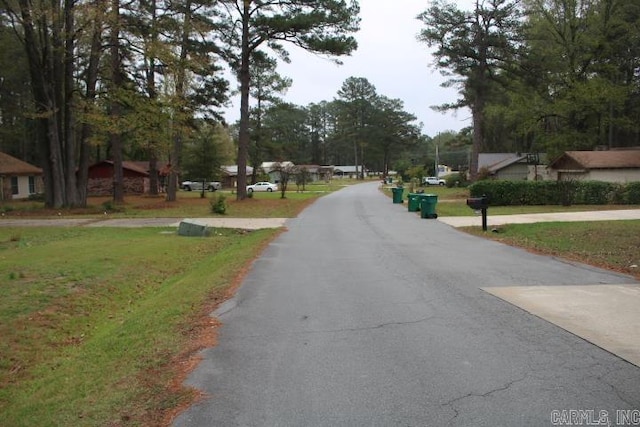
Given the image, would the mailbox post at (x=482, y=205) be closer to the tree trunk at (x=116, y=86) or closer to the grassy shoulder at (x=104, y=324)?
the grassy shoulder at (x=104, y=324)

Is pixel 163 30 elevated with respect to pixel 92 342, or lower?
elevated

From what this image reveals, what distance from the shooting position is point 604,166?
3644cm

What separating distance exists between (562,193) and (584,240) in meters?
15.5

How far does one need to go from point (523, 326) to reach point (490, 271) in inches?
163

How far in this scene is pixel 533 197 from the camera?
29.6 metres

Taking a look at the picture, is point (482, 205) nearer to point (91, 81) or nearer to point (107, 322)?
point (107, 322)

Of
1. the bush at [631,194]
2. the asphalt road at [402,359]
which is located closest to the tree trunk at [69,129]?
the asphalt road at [402,359]

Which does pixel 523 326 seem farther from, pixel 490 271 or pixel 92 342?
pixel 92 342

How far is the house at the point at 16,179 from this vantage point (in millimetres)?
41969

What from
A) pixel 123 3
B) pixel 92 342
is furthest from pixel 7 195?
pixel 92 342

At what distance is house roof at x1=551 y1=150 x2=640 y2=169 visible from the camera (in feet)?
120

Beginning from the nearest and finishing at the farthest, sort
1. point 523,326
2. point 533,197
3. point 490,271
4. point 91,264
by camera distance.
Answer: point 523,326 < point 490,271 < point 91,264 < point 533,197

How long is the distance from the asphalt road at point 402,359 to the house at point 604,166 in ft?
97.8

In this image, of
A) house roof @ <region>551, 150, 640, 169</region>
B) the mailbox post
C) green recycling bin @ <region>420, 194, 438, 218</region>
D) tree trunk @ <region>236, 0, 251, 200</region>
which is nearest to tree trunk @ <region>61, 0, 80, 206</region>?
tree trunk @ <region>236, 0, 251, 200</region>
